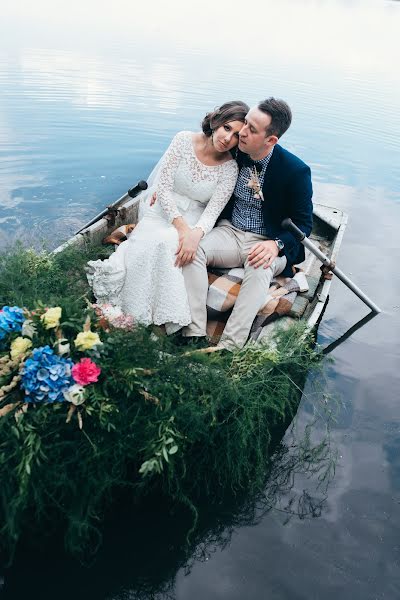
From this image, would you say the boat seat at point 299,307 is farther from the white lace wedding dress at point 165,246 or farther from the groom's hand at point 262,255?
the white lace wedding dress at point 165,246

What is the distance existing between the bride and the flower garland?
33.1 inches

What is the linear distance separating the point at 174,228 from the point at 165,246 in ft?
0.93

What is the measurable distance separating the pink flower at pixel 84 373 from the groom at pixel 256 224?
1156mm

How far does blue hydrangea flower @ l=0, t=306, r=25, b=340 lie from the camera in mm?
2568

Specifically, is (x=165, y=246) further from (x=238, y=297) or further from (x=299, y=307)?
(x=299, y=307)

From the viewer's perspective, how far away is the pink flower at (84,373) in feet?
8.21

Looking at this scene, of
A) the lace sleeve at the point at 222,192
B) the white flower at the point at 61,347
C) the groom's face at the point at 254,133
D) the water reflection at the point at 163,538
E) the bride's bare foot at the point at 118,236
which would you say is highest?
the groom's face at the point at 254,133

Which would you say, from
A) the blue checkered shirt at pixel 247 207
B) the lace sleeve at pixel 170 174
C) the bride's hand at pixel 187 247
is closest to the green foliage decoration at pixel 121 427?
the bride's hand at pixel 187 247

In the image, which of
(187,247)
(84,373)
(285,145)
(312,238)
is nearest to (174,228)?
(187,247)

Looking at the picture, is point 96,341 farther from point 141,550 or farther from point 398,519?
point 398,519

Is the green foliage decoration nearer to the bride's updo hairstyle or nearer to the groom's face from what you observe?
the groom's face

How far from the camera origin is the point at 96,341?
2592 millimetres

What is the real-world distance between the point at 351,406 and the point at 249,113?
9.30ft

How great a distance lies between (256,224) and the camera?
416cm
